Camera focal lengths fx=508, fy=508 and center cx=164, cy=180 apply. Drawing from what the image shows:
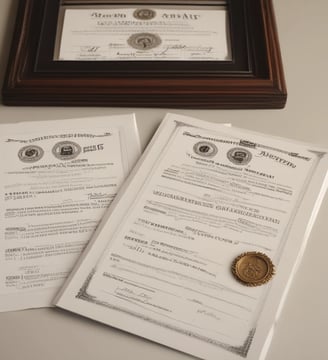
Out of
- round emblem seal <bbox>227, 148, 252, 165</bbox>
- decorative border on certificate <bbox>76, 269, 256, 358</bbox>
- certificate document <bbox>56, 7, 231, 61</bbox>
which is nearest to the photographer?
decorative border on certificate <bbox>76, 269, 256, 358</bbox>

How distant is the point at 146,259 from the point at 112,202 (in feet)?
0.31

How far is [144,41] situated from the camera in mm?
787

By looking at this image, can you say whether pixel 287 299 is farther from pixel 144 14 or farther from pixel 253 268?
pixel 144 14

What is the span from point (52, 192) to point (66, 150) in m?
0.07

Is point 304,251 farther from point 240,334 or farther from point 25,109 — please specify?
point 25,109

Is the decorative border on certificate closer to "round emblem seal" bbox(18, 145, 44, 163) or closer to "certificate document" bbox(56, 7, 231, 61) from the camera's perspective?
"round emblem seal" bbox(18, 145, 44, 163)

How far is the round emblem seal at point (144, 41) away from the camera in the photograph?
0.78 metres

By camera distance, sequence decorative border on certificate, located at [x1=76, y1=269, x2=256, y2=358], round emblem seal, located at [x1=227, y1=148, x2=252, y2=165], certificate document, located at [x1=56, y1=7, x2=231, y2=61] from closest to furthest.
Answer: decorative border on certificate, located at [x1=76, y1=269, x2=256, y2=358]
round emblem seal, located at [x1=227, y1=148, x2=252, y2=165]
certificate document, located at [x1=56, y1=7, x2=231, y2=61]

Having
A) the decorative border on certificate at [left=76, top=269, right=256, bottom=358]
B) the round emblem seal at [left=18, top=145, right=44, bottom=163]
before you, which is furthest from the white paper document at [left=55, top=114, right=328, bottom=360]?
the round emblem seal at [left=18, top=145, right=44, bottom=163]

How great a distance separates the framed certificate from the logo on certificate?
78mm

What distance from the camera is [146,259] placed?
0.58 meters

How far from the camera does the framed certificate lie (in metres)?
0.73

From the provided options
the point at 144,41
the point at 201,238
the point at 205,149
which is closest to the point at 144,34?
the point at 144,41

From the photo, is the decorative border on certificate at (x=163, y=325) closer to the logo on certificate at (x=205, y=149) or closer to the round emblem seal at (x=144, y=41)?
the logo on certificate at (x=205, y=149)
